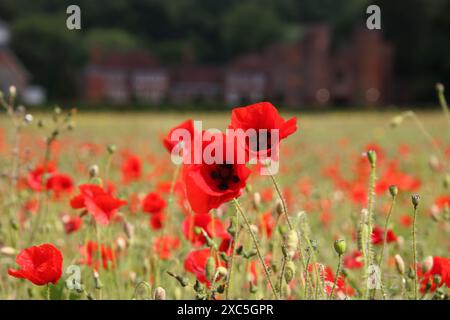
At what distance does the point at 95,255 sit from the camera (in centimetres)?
185

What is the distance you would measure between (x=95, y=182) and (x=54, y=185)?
1.59 feet

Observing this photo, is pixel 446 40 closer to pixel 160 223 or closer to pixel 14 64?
pixel 14 64

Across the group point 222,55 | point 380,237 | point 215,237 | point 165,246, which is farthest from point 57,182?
point 222,55

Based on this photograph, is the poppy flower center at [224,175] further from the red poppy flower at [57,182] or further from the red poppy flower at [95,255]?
the red poppy flower at [57,182]

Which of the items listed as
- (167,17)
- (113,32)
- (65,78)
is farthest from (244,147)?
(113,32)

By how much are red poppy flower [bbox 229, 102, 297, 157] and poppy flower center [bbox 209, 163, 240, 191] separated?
56mm

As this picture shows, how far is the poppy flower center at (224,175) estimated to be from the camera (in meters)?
1.02

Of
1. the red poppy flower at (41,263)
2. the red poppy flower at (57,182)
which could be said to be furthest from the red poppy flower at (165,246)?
the red poppy flower at (41,263)

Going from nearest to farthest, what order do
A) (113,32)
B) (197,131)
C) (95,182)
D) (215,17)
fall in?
(197,131), (95,182), (215,17), (113,32)

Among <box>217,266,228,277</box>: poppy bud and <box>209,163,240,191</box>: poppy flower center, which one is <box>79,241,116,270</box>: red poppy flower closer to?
<box>217,266,228,277</box>: poppy bud

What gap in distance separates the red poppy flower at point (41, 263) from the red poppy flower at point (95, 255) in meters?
0.53

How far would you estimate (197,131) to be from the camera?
1068 mm

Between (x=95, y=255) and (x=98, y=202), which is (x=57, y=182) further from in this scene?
(x=98, y=202)

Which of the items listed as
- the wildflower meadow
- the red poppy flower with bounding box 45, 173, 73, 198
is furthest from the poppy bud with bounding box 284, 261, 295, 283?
the red poppy flower with bounding box 45, 173, 73, 198
